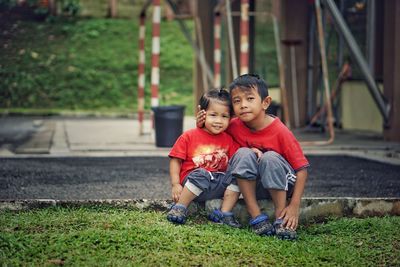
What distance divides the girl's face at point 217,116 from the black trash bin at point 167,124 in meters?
5.96

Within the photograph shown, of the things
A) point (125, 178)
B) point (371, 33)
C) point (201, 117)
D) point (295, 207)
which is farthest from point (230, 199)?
point (371, 33)

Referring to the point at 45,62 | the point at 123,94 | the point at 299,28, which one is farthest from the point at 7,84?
the point at 299,28

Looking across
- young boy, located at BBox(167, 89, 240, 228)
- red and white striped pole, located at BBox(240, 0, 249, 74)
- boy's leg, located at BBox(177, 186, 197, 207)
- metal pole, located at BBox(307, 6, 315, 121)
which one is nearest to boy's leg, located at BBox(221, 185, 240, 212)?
young boy, located at BBox(167, 89, 240, 228)

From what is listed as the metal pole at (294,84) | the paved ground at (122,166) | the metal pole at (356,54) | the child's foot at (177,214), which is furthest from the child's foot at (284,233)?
the metal pole at (294,84)

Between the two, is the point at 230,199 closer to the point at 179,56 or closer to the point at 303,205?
the point at 303,205

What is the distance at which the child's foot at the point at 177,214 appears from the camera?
5.18 meters

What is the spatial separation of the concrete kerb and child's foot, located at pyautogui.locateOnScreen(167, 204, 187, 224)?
0.87 feet

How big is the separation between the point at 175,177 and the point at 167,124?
19.5 ft

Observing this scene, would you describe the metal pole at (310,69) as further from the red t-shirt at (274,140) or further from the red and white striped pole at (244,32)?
the red t-shirt at (274,140)

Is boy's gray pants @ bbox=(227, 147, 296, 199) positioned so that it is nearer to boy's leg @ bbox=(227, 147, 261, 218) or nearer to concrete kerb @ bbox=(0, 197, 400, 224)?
boy's leg @ bbox=(227, 147, 261, 218)

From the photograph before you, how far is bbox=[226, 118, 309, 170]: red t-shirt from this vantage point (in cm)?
526

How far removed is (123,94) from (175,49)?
213cm

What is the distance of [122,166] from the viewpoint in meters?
9.38

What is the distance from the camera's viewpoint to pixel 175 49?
25.3 meters
